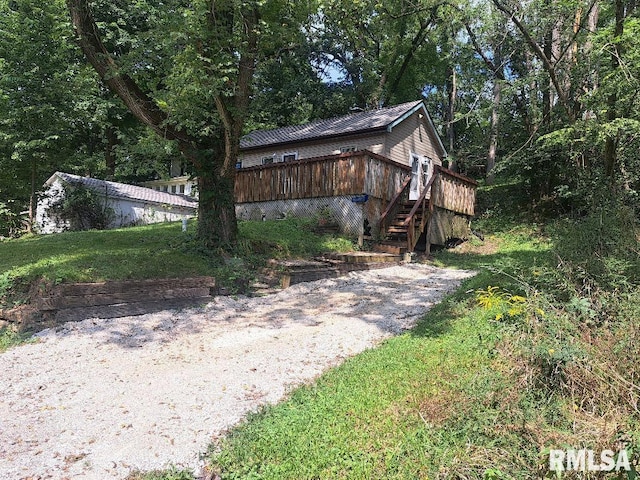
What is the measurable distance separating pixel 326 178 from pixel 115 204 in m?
13.0

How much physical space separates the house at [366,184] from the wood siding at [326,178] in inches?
1.1

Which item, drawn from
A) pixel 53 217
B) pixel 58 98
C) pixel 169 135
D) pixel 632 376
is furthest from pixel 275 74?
pixel 632 376

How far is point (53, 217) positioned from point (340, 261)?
16.3m

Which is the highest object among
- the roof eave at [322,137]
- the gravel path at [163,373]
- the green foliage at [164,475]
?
the roof eave at [322,137]

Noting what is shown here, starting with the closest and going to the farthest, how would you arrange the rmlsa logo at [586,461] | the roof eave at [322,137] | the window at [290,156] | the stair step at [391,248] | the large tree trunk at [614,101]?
the rmlsa logo at [586,461] < the large tree trunk at [614,101] < the stair step at [391,248] < the roof eave at [322,137] < the window at [290,156]

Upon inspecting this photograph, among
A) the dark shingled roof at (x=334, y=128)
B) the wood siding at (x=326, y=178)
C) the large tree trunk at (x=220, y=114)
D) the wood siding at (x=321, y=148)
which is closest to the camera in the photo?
the large tree trunk at (x=220, y=114)

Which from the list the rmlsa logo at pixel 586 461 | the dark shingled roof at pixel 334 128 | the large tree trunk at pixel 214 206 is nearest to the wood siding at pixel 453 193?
the dark shingled roof at pixel 334 128

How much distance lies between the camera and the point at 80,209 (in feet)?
62.7

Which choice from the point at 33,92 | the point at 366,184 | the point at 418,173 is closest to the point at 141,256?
the point at 366,184

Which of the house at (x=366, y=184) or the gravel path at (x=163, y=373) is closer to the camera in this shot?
the gravel path at (x=163, y=373)

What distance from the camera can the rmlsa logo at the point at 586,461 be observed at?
2.36m

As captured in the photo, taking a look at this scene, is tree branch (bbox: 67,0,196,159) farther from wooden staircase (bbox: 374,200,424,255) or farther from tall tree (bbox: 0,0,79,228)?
tall tree (bbox: 0,0,79,228)

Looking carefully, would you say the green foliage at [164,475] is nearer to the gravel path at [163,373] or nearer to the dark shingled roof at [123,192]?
the gravel path at [163,373]

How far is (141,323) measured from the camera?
6195mm
